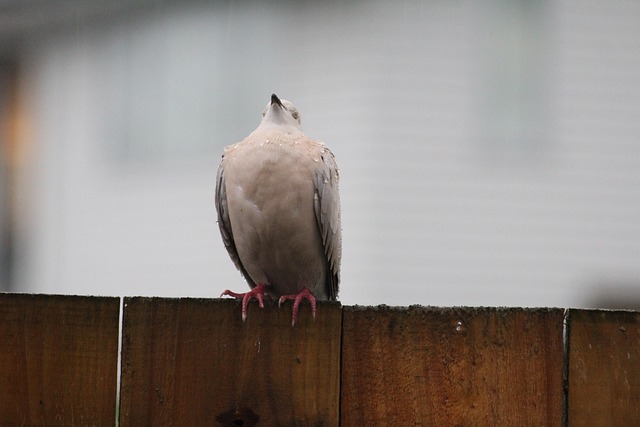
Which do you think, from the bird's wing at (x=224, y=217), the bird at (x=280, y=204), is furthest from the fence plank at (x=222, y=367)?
the bird's wing at (x=224, y=217)

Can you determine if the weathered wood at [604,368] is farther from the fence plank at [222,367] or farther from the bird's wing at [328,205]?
the bird's wing at [328,205]

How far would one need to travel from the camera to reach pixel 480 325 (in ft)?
7.60

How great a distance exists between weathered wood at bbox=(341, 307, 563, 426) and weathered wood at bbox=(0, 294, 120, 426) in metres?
0.66

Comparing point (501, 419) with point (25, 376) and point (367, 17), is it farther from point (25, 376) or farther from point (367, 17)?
point (367, 17)

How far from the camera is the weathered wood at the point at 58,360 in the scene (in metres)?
2.34

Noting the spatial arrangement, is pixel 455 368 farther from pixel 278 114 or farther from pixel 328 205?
pixel 278 114

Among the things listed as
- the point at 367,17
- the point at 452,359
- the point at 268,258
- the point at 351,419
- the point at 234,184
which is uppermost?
the point at 367,17

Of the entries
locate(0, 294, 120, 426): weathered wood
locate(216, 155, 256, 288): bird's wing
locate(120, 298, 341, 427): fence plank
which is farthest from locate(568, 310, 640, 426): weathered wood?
locate(216, 155, 256, 288): bird's wing

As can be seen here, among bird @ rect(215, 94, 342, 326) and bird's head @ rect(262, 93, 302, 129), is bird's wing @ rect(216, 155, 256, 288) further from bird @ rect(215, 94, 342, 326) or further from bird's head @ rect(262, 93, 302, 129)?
bird's head @ rect(262, 93, 302, 129)

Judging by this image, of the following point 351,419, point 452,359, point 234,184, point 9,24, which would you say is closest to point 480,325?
point 452,359

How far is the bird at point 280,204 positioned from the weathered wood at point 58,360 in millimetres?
1507

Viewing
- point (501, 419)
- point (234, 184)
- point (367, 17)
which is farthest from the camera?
point (367, 17)

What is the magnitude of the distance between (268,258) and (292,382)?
1797 mm

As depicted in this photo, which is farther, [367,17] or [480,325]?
[367,17]
